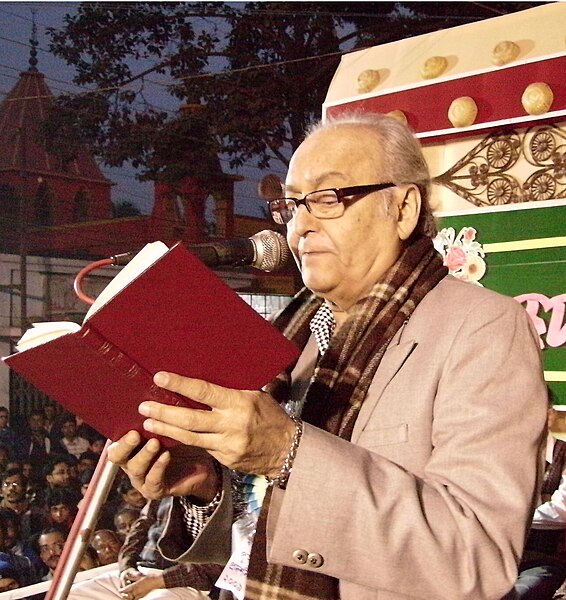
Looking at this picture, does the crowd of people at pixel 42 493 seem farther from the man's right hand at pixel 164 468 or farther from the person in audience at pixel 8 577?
the man's right hand at pixel 164 468

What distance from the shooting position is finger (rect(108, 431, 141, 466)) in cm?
107

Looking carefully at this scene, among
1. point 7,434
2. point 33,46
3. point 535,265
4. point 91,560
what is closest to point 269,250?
point 535,265

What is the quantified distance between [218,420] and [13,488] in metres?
2.89

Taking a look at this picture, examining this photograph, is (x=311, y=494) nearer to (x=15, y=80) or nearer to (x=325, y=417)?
(x=325, y=417)

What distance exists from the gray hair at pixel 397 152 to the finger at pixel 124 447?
0.65m

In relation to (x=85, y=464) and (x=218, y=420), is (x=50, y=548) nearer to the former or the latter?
(x=85, y=464)

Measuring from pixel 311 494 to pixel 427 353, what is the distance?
0.32 meters

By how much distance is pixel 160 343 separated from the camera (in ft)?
3.01

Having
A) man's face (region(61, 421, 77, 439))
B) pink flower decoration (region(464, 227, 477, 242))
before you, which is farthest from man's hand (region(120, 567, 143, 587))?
pink flower decoration (region(464, 227, 477, 242))

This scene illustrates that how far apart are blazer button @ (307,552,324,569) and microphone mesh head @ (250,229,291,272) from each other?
19.1 inches

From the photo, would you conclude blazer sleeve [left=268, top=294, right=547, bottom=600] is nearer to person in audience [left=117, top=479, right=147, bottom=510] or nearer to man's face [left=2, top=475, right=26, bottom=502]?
man's face [left=2, top=475, right=26, bottom=502]

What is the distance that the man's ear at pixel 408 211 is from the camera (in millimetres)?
1372

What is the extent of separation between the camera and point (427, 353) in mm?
1161

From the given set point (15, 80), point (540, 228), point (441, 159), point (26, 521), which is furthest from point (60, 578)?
point (15, 80)
